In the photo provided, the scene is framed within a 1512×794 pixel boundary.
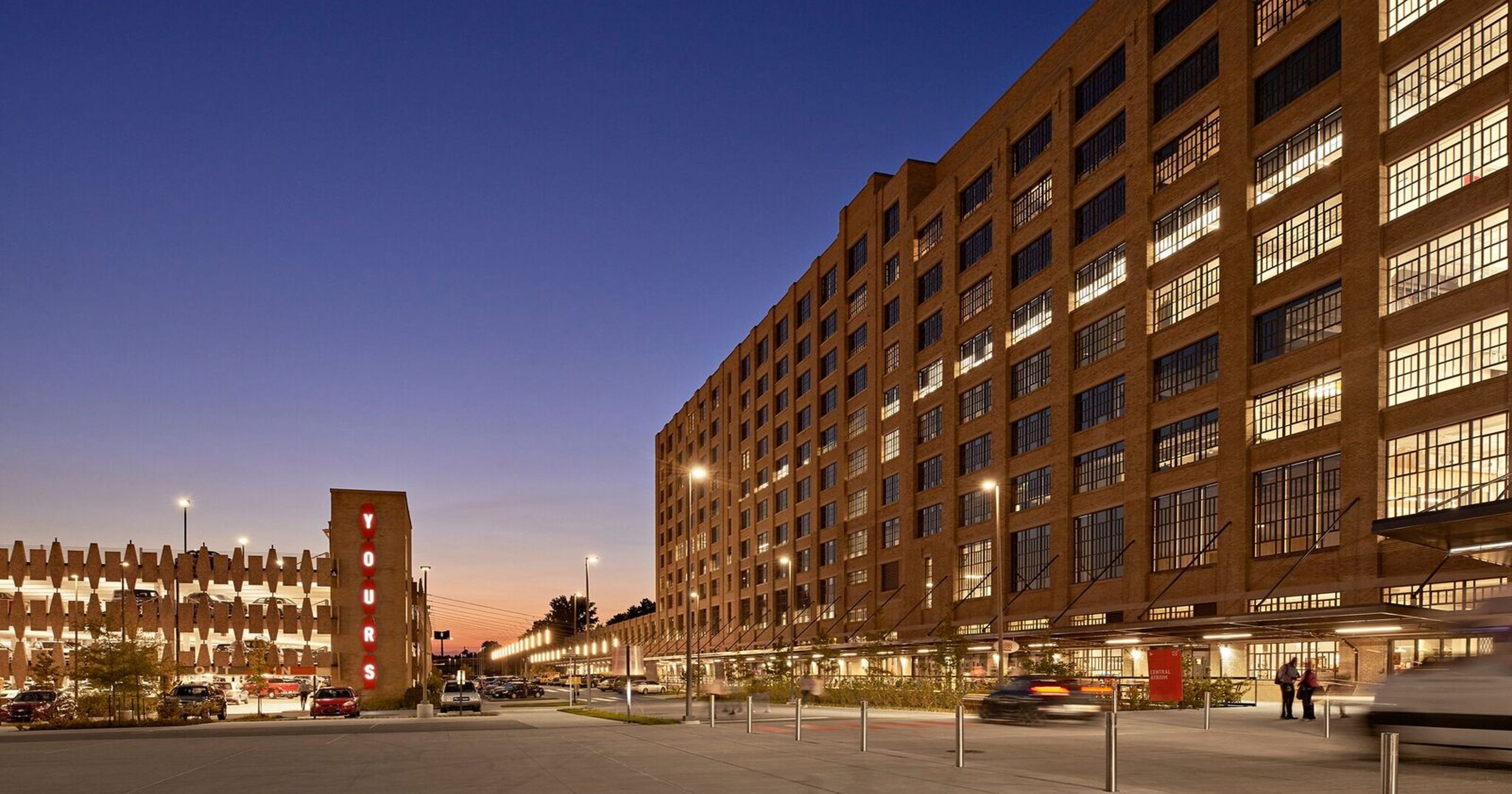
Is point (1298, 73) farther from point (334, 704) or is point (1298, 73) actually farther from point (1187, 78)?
point (334, 704)

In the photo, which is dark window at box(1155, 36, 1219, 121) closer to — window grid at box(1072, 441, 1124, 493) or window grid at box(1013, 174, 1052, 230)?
window grid at box(1013, 174, 1052, 230)

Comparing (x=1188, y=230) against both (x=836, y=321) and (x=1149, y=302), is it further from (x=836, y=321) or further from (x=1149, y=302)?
(x=836, y=321)

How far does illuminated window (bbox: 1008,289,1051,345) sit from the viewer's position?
6109cm

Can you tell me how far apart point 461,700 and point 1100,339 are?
1343 inches

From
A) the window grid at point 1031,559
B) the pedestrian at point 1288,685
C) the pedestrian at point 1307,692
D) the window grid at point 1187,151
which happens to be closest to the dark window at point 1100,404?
the window grid at point 1031,559

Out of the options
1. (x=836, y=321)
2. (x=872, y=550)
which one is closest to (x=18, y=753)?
(x=872, y=550)

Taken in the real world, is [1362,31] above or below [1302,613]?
above

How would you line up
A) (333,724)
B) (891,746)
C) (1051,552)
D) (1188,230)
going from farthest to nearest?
(1051,552) < (1188,230) < (333,724) < (891,746)

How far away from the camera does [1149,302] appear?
5197 centimetres

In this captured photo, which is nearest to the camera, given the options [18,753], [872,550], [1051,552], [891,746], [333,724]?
[891,746]

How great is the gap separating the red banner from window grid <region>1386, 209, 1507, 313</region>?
43.3ft

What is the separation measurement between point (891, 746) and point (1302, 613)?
16.8 m

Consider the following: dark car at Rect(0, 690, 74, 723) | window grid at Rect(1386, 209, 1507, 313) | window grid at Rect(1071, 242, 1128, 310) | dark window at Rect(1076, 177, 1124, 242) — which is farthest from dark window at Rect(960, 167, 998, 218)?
dark car at Rect(0, 690, 74, 723)

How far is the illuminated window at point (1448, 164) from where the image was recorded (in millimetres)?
36156
